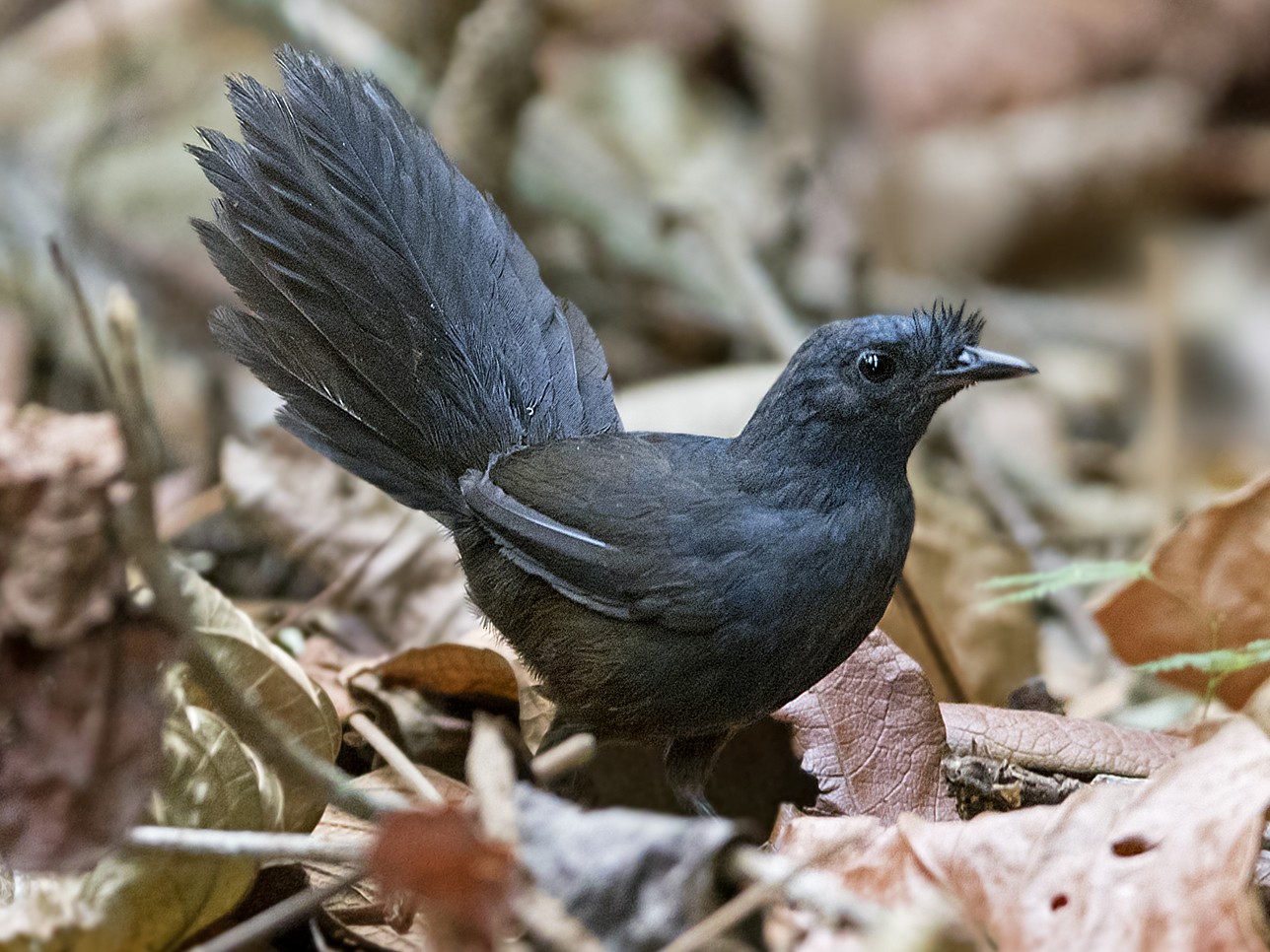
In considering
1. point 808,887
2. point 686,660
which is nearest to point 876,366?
point 686,660

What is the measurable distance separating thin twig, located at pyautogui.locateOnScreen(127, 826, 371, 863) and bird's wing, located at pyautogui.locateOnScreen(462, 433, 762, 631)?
1105 millimetres

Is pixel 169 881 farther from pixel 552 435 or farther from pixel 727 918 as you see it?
pixel 552 435

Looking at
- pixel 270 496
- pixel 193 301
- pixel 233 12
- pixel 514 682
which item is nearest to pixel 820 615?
pixel 514 682

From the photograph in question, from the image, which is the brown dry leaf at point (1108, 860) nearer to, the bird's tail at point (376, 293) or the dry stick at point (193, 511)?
the bird's tail at point (376, 293)

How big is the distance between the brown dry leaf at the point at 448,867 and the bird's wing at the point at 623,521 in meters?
1.21

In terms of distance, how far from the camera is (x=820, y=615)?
310 centimetres

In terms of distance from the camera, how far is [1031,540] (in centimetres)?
538

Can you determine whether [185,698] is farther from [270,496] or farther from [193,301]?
[193,301]

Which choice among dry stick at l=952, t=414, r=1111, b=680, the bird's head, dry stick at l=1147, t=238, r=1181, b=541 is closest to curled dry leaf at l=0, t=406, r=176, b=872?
the bird's head

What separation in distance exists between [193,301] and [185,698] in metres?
4.02

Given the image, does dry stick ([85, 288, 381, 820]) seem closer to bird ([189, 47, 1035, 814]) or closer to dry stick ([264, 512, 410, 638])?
bird ([189, 47, 1035, 814])

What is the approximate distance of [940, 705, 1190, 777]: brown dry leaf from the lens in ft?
10.5

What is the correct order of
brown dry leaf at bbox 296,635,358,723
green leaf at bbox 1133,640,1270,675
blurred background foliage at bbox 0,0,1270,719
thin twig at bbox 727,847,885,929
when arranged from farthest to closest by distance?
blurred background foliage at bbox 0,0,1270,719, brown dry leaf at bbox 296,635,358,723, green leaf at bbox 1133,640,1270,675, thin twig at bbox 727,847,885,929

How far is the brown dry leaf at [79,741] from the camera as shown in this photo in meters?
2.29
